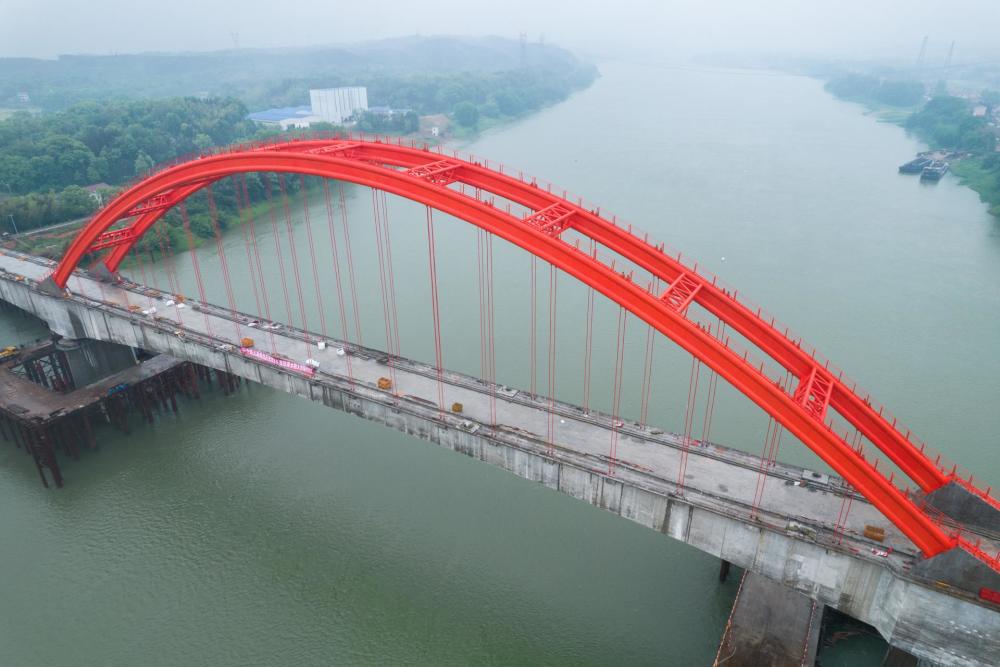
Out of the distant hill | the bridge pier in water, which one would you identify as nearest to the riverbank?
the bridge pier in water

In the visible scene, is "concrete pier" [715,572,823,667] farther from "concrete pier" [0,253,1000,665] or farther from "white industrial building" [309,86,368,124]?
"white industrial building" [309,86,368,124]

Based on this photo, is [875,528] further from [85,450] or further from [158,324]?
[85,450]

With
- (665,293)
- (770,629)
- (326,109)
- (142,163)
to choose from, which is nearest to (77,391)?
(665,293)

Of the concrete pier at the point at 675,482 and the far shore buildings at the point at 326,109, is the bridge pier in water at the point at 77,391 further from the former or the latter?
the far shore buildings at the point at 326,109

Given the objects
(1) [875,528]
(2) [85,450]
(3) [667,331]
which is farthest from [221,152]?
(1) [875,528]

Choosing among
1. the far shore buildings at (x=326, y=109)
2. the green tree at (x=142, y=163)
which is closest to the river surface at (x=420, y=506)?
the green tree at (x=142, y=163)

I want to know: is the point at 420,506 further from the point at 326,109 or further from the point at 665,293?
the point at 326,109
